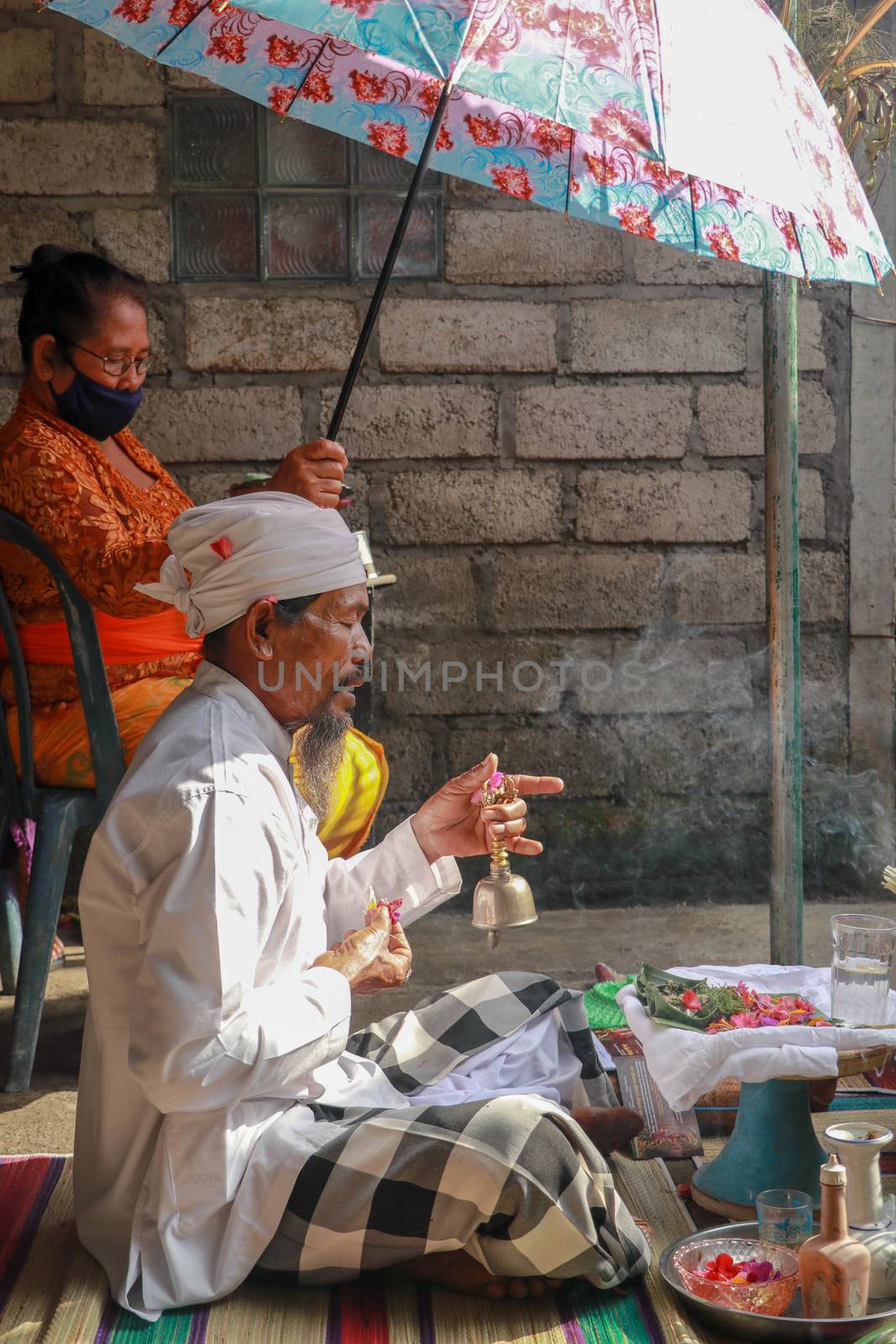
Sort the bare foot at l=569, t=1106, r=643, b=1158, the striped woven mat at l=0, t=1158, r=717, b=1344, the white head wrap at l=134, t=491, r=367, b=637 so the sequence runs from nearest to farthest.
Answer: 1. the striped woven mat at l=0, t=1158, r=717, b=1344
2. the white head wrap at l=134, t=491, r=367, b=637
3. the bare foot at l=569, t=1106, r=643, b=1158

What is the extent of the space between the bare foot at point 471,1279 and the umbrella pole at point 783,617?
1.63 m

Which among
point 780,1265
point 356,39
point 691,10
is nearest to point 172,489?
point 356,39

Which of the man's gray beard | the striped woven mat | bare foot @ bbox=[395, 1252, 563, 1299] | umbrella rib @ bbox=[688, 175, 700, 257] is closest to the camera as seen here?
the striped woven mat

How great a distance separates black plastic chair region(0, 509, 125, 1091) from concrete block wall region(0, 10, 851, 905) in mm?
1578

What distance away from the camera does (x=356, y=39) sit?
2.73m

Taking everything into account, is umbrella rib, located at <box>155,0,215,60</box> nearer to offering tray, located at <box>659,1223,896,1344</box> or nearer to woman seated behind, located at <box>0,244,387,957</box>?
woman seated behind, located at <box>0,244,387,957</box>

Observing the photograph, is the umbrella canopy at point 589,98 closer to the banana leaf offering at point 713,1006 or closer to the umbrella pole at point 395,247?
the umbrella pole at point 395,247

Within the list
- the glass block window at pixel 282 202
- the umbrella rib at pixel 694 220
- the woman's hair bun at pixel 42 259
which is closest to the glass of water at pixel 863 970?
the umbrella rib at pixel 694 220

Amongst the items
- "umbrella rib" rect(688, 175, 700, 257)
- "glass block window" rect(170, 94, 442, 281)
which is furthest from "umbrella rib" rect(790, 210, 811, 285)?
"glass block window" rect(170, 94, 442, 281)

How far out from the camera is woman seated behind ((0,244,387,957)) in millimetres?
3664

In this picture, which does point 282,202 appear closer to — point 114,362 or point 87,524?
point 114,362

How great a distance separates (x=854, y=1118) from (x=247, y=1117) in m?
1.63

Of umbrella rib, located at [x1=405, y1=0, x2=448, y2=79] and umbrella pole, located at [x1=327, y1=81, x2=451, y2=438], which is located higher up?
umbrella rib, located at [x1=405, y1=0, x2=448, y2=79]

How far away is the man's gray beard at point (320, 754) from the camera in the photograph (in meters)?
2.66
